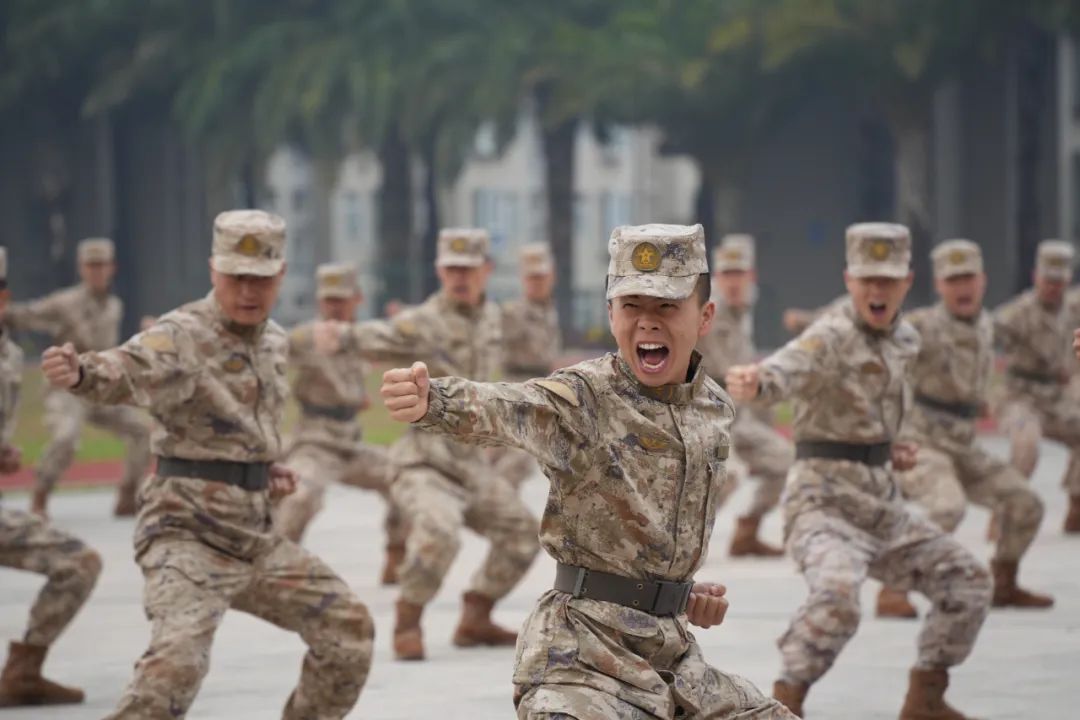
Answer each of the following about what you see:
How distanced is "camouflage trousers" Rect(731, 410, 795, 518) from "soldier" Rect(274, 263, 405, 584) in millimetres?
2681

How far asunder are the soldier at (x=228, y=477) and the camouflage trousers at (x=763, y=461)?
7.23 m

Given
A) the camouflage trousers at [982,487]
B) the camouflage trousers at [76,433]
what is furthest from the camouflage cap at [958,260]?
the camouflage trousers at [76,433]

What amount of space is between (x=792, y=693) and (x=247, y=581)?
91.0 inches

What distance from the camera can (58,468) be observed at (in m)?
17.8

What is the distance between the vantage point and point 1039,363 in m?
16.2

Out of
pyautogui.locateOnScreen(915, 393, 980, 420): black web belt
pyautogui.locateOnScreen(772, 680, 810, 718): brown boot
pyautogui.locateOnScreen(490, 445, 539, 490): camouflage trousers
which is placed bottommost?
pyautogui.locateOnScreen(772, 680, 810, 718): brown boot

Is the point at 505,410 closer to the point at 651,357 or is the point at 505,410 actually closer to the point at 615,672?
the point at 651,357

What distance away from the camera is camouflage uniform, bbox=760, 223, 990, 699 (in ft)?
30.8

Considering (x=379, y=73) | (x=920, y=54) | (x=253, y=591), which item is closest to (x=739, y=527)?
(x=253, y=591)

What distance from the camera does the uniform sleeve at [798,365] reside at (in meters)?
9.58

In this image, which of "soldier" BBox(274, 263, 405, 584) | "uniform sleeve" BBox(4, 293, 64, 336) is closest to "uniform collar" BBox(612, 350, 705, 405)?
"soldier" BBox(274, 263, 405, 584)

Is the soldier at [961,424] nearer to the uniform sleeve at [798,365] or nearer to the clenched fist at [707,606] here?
the uniform sleeve at [798,365]

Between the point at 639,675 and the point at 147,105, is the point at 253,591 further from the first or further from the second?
the point at 147,105

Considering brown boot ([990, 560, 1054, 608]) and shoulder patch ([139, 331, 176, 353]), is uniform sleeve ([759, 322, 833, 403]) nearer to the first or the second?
shoulder patch ([139, 331, 176, 353])
